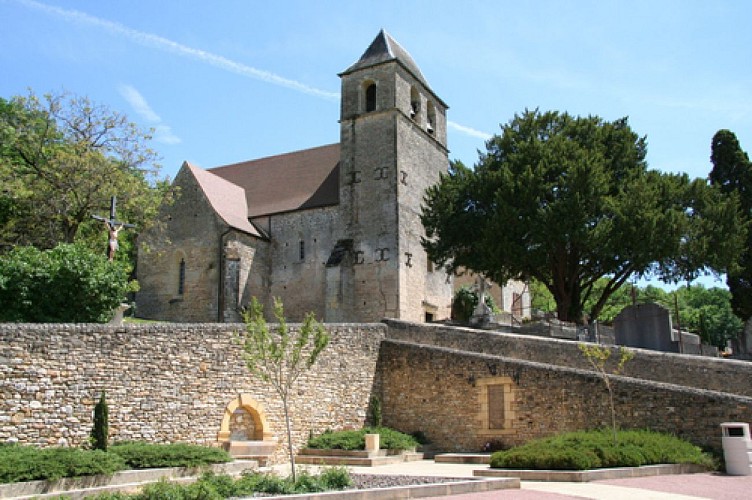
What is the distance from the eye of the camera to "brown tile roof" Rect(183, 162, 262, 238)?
34.6m

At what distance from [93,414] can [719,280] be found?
23.6 meters

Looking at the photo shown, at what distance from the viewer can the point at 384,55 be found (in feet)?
113

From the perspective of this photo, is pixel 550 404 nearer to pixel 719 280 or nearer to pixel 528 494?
pixel 528 494

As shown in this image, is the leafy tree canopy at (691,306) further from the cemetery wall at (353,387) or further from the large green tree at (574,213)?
the cemetery wall at (353,387)

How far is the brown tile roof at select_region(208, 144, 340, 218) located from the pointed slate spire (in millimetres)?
4938

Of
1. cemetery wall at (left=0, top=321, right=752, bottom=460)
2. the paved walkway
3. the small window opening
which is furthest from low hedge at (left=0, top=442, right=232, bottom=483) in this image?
the small window opening

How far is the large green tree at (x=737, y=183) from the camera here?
27781 millimetres

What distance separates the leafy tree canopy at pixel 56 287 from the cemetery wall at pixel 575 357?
29.2 feet

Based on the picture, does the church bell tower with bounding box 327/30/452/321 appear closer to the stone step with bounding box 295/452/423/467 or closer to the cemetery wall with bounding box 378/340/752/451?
the cemetery wall with bounding box 378/340/752/451

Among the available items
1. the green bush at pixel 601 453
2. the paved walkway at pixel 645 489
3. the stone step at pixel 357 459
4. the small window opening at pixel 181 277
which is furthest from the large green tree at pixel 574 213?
the paved walkway at pixel 645 489

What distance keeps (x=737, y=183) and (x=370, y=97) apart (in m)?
17.0

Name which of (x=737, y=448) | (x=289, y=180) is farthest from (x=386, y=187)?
(x=737, y=448)

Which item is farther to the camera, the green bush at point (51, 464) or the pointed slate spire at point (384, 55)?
the pointed slate spire at point (384, 55)

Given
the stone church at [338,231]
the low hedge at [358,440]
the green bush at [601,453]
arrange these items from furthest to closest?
the stone church at [338,231]
the low hedge at [358,440]
the green bush at [601,453]
